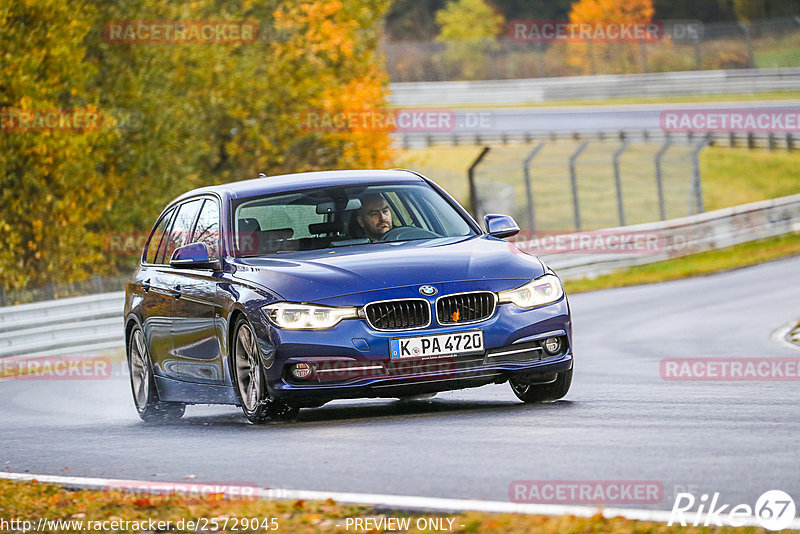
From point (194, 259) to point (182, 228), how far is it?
1439 millimetres

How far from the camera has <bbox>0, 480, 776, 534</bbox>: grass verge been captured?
5.73 meters

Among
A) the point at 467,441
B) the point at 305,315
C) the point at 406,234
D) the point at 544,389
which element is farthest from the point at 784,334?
the point at 467,441

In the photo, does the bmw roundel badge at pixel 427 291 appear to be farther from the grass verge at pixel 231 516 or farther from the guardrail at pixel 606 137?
the guardrail at pixel 606 137

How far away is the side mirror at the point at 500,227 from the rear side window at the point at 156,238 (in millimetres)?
2853

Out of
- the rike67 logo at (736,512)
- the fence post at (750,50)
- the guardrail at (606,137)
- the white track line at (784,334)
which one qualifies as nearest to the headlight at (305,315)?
the rike67 logo at (736,512)

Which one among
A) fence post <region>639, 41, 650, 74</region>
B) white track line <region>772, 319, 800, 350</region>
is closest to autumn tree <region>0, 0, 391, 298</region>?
white track line <region>772, 319, 800, 350</region>

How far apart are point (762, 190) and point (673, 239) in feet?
52.3

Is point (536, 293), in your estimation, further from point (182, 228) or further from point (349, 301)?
point (182, 228)

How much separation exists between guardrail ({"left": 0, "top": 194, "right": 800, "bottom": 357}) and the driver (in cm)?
1098

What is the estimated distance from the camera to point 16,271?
28.1 m

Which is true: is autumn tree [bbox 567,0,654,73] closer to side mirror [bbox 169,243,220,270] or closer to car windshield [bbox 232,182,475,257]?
car windshield [bbox 232,182,475,257]

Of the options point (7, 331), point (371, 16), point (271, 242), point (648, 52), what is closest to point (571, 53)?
point (648, 52)

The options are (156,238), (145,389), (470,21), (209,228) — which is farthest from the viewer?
(470,21)

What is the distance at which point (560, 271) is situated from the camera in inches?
1094
